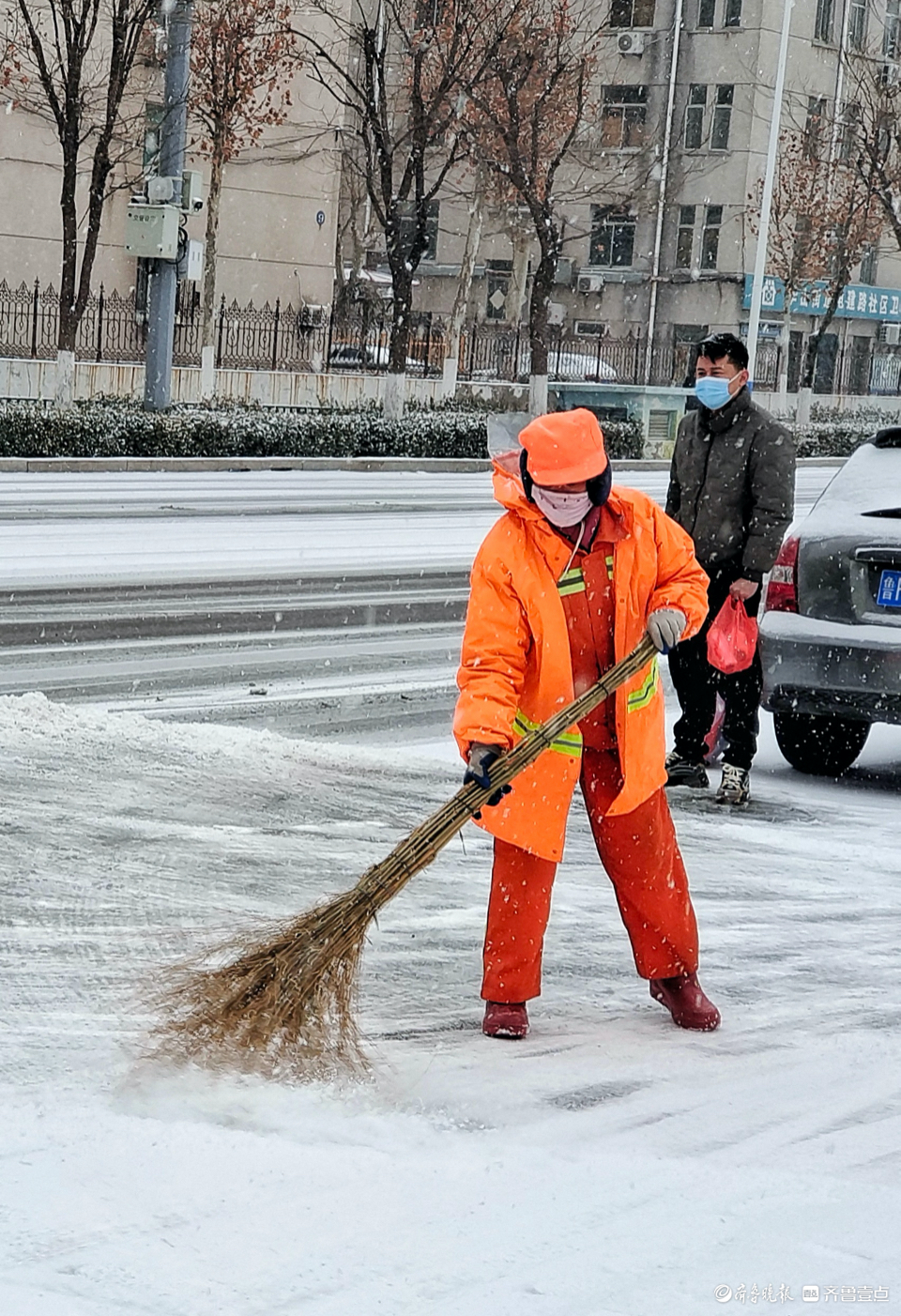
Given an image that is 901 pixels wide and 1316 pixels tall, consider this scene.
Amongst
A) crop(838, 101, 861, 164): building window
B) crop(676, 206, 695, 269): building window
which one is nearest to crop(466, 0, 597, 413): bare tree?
crop(838, 101, 861, 164): building window

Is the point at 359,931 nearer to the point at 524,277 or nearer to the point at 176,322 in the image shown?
the point at 176,322

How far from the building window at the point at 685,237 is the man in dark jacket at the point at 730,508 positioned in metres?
44.0

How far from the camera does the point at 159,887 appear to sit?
5.17 meters

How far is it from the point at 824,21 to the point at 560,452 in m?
49.2

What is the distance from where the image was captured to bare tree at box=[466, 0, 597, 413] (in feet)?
95.2

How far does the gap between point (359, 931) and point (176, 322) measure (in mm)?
30536

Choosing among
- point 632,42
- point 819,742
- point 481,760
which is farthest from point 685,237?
point 481,760

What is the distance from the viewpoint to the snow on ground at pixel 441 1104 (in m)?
2.94

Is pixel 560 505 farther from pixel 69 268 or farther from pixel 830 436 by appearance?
pixel 830 436

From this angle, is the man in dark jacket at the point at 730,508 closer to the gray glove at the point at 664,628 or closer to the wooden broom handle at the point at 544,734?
the gray glove at the point at 664,628

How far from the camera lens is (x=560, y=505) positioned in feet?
12.9

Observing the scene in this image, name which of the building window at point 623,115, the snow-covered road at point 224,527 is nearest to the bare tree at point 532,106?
the snow-covered road at point 224,527

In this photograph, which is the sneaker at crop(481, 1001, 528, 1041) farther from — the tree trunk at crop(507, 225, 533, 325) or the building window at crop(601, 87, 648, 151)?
the building window at crop(601, 87, 648, 151)

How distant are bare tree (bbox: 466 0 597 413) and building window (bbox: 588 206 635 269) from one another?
15949 mm
